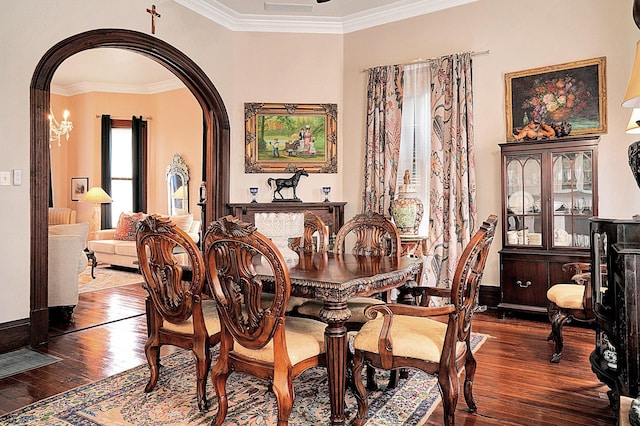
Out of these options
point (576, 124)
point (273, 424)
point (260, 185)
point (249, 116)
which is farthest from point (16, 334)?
point (576, 124)

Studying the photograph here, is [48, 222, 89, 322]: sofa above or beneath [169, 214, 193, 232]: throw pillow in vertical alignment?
beneath

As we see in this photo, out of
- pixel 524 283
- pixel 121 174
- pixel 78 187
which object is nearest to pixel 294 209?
pixel 524 283

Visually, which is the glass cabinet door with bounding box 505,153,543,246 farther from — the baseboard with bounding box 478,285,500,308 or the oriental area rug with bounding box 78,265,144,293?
the oriental area rug with bounding box 78,265,144,293

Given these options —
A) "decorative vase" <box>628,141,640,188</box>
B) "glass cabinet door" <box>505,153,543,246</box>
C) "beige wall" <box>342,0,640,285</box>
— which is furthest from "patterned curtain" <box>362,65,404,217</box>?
"decorative vase" <box>628,141,640,188</box>

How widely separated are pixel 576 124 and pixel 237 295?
12.5ft

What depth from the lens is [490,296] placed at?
477 centimetres

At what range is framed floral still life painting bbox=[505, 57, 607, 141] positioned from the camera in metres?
4.20

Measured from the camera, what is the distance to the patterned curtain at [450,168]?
15.6ft

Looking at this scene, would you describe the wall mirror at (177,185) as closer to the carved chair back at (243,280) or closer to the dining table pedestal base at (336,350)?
the carved chair back at (243,280)

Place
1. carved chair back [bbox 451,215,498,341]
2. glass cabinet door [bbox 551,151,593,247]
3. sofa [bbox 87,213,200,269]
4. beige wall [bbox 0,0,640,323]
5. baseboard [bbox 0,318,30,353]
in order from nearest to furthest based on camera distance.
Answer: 1. carved chair back [bbox 451,215,498,341]
2. baseboard [bbox 0,318,30,353]
3. beige wall [bbox 0,0,640,323]
4. glass cabinet door [bbox 551,151,593,247]
5. sofa [bbox 87,213,200,269]

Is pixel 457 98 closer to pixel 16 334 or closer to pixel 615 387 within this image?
pixel 615 387

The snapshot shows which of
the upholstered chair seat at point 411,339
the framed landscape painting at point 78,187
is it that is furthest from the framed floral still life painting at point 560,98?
the framed landscape painting at point 78,187

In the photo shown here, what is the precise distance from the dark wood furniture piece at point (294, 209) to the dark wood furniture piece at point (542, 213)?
6.53 feet

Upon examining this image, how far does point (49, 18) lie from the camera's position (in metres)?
3.69
